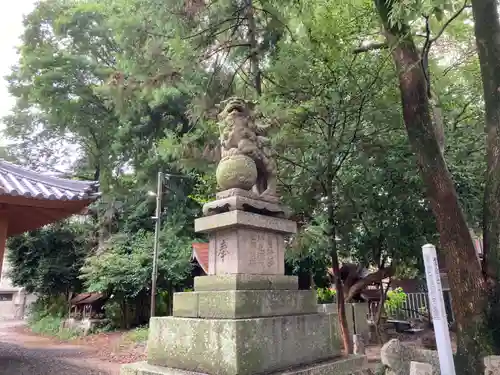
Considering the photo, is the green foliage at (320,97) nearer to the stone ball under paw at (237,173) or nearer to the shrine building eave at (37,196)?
the stone ball under paw at (237,173)

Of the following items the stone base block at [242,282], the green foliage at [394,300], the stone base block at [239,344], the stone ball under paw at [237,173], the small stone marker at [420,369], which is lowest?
the small stone marker at [420,369]

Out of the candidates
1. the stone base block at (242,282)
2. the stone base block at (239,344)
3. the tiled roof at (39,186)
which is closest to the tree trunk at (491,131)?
the stone base block at (239,344)

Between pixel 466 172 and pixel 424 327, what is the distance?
8098mm

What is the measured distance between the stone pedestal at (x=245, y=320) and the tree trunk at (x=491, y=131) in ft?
7.32

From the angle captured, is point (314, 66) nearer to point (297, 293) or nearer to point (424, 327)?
point (297, 293)

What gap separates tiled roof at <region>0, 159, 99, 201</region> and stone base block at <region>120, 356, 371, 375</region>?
10.4ft

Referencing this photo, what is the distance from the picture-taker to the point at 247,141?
429cm

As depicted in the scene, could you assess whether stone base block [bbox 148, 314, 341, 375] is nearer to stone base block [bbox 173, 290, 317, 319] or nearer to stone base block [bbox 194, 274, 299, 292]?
stone base block [bbox 173, 290, 317, 319]

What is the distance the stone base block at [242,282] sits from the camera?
3666 millimetres

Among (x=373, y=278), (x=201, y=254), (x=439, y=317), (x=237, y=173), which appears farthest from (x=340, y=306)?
(x=201, y=254)

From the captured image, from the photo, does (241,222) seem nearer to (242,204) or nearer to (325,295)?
(242,204)

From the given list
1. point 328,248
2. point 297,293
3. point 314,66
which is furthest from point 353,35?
point 297,293

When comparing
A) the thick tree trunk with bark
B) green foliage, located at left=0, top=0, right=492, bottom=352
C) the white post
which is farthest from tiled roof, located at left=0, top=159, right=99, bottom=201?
the white post

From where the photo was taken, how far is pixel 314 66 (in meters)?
7.09
